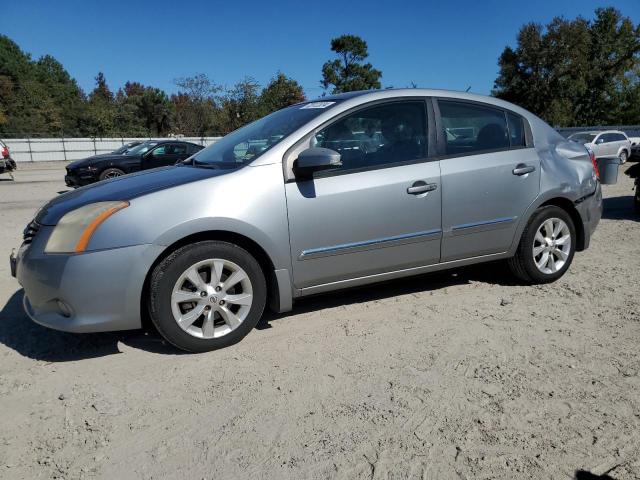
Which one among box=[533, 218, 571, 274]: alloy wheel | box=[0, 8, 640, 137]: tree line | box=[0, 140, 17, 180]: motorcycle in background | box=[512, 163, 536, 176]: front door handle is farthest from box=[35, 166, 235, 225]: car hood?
box=[0, 8, 640, 137]: tree line

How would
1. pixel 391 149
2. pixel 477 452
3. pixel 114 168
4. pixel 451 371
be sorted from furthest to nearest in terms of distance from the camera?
pixel 114 168 < pixel 391 149 < pixel 451 371 < pixel 477 452

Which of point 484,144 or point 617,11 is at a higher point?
point 617,11

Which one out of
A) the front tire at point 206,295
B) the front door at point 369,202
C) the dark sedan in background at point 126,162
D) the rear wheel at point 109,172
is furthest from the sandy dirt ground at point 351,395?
the rear wheel at point 109,172

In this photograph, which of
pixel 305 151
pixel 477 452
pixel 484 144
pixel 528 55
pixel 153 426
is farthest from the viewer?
pixel 528 55

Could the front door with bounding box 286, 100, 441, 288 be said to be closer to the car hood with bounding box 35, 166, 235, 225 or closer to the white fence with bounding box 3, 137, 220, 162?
the car hood with bounding box 35, 166, 235, 225

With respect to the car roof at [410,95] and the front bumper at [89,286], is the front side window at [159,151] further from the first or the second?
the front bumper at [89,286]

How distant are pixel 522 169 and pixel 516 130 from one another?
0.39 meters

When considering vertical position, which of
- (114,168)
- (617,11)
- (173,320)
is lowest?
(173,320)

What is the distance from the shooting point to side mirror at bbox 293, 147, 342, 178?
3.43 m

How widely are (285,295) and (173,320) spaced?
2.54 feet

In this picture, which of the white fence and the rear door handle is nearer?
the rear door handle

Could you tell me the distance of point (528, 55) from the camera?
144 ft

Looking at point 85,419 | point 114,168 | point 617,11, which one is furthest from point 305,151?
point 617,11

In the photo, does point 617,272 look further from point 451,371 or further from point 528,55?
point 528,55
